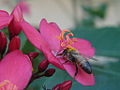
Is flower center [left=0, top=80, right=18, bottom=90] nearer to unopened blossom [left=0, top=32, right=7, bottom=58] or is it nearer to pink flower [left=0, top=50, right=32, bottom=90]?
pink flower [left=0, top=50, right=32, bottom=90]

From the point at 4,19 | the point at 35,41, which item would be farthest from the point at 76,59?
the point at 4,19

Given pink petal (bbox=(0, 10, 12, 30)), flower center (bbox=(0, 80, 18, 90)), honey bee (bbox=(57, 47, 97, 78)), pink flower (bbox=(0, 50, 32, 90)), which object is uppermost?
pink petal (bbox=(0, 10, 12, 30))

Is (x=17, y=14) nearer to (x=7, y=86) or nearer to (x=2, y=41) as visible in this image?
(x=2, y=41)

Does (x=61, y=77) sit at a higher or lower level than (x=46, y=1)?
higher

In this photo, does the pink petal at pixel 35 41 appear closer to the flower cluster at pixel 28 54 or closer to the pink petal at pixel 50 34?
the flower cluster at pixel 28 54

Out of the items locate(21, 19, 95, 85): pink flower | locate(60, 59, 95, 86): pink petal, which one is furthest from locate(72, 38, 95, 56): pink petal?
locate(60, 59, 95, 86): pink petal

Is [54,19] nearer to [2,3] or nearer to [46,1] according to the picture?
[46,1]

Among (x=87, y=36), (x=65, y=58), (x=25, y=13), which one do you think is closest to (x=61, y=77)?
(x=65, y=58)
